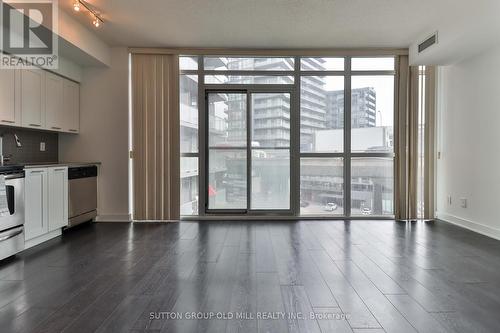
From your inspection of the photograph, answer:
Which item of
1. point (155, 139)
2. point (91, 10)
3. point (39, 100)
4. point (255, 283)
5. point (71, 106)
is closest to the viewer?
point (255, 283)

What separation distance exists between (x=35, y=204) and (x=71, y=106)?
1847 millimetres

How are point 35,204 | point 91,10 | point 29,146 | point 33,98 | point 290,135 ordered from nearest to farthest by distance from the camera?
point 35,204, point 91,10, point 33,98, point 29,146, point 290,135

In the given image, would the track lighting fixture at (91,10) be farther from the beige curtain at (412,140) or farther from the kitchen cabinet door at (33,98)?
the beige curtain at (412,140)

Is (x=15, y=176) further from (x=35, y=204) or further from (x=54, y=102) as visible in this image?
(x=54, y=102)

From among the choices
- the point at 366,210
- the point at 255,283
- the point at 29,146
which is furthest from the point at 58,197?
the point at 366,210

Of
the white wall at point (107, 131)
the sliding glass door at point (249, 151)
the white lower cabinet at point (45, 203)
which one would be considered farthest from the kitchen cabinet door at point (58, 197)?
the sliding glass door at point (249, 151)

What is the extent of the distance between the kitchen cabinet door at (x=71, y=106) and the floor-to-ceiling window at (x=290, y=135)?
1679mm

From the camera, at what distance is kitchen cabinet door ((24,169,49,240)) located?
3.58 m

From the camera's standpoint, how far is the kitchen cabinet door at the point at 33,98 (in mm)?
3924

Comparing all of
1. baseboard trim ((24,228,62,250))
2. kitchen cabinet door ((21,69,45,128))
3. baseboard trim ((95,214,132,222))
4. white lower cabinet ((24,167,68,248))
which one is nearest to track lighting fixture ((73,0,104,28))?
kitchen cabinet door ((21,69,45,128))

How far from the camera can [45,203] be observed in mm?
3877

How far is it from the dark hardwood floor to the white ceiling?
2769mm

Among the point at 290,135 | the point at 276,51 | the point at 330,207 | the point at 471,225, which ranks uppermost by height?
the point at 276,51

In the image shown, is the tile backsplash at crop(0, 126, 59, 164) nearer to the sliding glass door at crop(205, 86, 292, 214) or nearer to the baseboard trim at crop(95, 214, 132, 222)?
the baseboard trim at crop(95, 214, 132, 222)
